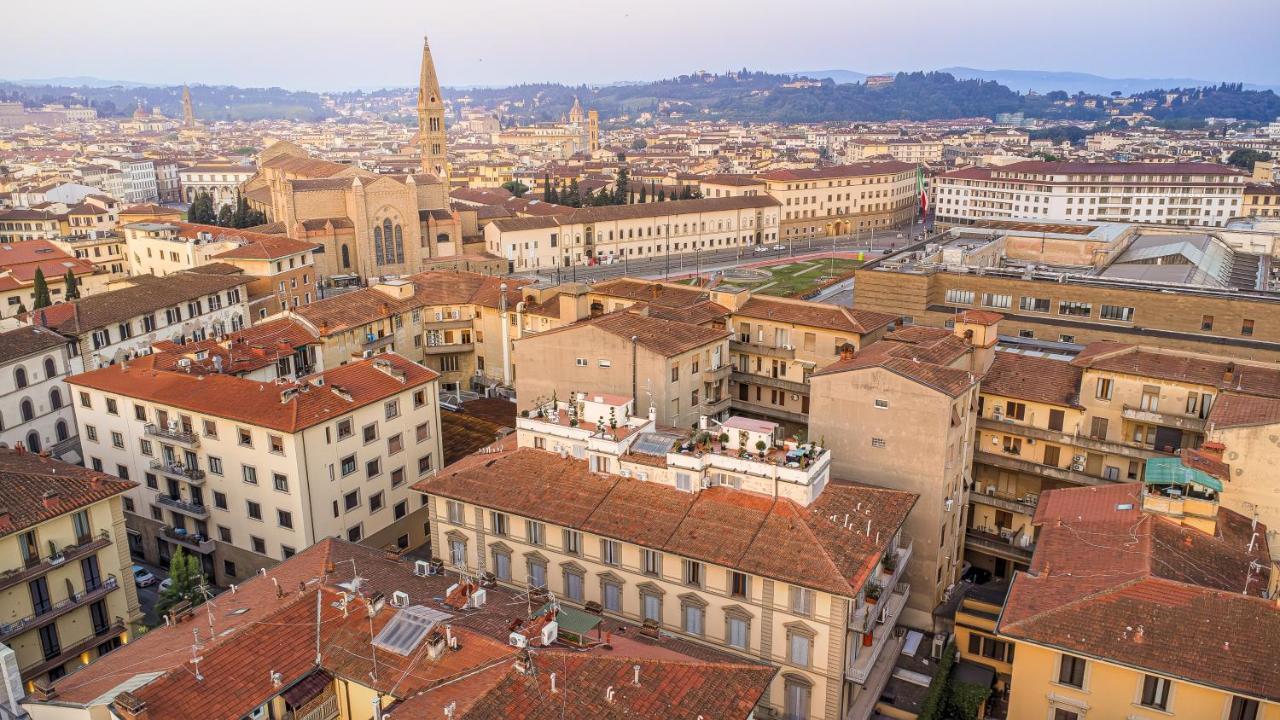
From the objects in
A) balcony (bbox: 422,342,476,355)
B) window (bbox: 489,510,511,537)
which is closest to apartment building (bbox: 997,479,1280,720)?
window (bbox: 489,510,511,537)

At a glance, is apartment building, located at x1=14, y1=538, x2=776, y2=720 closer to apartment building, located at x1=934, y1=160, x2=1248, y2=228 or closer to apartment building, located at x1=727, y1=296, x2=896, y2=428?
apartment building, located at x1=727, y1=296, x2=896, y2=428

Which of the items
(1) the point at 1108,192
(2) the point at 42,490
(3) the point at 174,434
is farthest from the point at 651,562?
(1) the point at 1108,192

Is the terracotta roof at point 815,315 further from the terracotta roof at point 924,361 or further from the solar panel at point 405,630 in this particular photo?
the solar panel at point 405,630

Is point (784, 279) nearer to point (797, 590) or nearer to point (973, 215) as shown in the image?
point (973, 215)

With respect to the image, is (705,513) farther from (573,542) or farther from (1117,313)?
(1117,313)

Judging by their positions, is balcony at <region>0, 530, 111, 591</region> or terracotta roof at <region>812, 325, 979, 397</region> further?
terracotta roof at <region>812, 325, 979, 397</region>

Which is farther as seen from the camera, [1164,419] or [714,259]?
[714,259]
